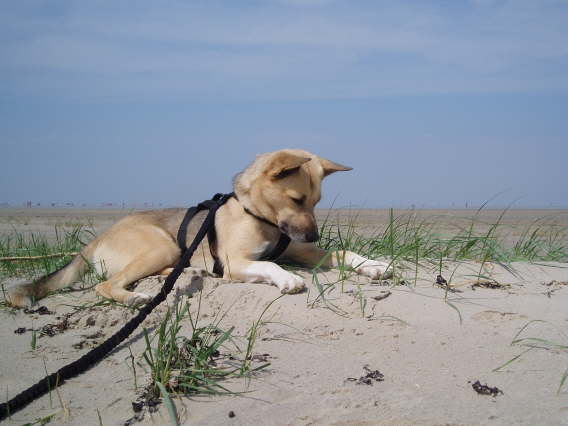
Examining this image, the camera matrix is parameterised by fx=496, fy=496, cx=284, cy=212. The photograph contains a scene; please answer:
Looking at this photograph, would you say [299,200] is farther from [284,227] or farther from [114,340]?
[114,340]

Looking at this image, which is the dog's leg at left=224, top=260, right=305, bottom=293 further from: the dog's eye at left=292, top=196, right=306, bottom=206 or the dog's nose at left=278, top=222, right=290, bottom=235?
the dog's eye at left=292, top=196, right=306, bottom=206

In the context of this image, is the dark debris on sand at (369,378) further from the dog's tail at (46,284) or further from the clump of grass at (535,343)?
the dog's tail at (46,284)

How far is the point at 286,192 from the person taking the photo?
15.7 feet

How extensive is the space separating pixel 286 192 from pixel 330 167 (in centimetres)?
67

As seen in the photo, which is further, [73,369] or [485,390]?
[73,369]

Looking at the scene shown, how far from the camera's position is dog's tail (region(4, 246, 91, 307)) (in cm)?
441

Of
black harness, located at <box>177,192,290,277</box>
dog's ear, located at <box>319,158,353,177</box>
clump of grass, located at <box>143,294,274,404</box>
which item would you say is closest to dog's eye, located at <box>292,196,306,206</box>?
black harness, located at <box>177,192,290,277</box>

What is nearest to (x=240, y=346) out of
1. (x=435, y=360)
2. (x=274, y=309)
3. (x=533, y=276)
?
(x=274, y=309)

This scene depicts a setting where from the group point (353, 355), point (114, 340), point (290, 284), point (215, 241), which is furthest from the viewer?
point (215, 241)

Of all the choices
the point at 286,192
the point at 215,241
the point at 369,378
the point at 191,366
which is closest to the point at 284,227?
the point at 286,192

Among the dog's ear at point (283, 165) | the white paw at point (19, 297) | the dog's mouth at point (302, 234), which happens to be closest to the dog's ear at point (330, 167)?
the dog's ear at point (283, 165)

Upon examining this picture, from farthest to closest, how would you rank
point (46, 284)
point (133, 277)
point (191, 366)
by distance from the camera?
point (46, 284)
point (133, 277)
point (191, 366)

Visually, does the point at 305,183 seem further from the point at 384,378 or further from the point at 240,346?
the point at 384,378

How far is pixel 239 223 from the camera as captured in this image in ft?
16.6
